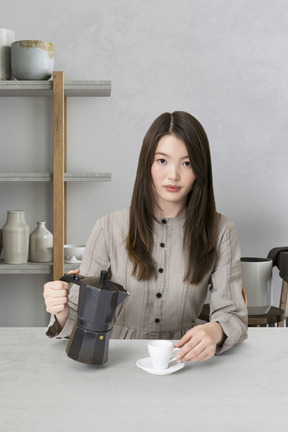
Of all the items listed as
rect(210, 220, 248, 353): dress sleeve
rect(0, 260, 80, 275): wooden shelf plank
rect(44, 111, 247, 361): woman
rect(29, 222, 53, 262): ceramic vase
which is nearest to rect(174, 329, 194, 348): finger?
rect(210, 220, 248, 353): dress sleeve

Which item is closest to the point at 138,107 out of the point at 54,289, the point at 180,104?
the point at 180,104

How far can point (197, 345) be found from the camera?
1.24 metres

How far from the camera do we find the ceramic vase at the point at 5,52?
2.72m

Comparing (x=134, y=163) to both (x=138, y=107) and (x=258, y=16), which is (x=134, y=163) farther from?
(x=258, y=16)

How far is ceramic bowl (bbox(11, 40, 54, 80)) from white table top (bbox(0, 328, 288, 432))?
1.65m

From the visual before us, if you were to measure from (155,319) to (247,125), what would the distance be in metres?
1.68

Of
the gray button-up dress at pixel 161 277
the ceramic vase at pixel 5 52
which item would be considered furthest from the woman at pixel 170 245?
the ceramic vase at pixel 5 52

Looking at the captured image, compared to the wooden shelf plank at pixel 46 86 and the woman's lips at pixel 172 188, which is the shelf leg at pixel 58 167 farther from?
the woman's lips at pixel 172 188

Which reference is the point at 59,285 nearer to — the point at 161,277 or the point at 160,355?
the point at 160,355

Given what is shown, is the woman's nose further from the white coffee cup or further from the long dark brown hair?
the white coffee cup

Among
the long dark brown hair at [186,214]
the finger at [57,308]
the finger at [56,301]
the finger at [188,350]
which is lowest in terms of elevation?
the finger at [188,350]

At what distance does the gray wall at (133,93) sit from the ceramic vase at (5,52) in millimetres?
223

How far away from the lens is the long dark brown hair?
1.55m

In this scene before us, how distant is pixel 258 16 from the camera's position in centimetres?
300
